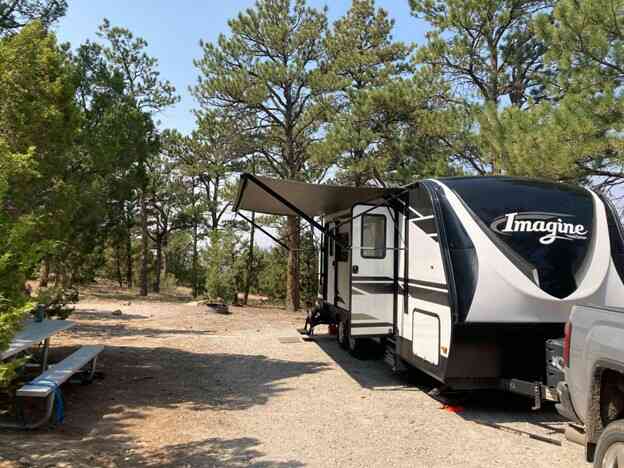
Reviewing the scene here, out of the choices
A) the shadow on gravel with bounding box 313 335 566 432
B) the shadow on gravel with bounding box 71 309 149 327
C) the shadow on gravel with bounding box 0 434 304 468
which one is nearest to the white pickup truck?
the shadow on gravel with bounding box 313 335 566 432

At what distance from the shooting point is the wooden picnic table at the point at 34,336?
5414 millimetres

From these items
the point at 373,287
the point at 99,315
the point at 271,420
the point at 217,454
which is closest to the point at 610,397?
the point at 217,454

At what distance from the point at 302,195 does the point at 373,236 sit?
1.58 m

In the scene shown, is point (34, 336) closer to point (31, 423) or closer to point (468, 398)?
point (31, 423)

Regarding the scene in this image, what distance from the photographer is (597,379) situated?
11.8 ft

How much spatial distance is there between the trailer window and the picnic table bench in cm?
389

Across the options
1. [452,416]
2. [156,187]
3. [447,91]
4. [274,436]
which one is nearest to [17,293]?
[274,436]

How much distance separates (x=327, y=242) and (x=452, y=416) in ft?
18.1

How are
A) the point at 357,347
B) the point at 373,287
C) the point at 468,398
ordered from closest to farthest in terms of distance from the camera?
the point at 468,398 < the point at 373,287 < the point at 357,347

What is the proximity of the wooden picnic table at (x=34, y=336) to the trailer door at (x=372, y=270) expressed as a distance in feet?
12.6

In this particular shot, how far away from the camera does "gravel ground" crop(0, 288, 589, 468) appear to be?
4.64 m

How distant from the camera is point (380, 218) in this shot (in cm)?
787

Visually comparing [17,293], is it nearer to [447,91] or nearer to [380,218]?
[380,218]

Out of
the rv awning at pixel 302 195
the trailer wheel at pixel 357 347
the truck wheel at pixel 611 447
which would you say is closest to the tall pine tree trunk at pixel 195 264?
the rv awning at pixel 302 195
